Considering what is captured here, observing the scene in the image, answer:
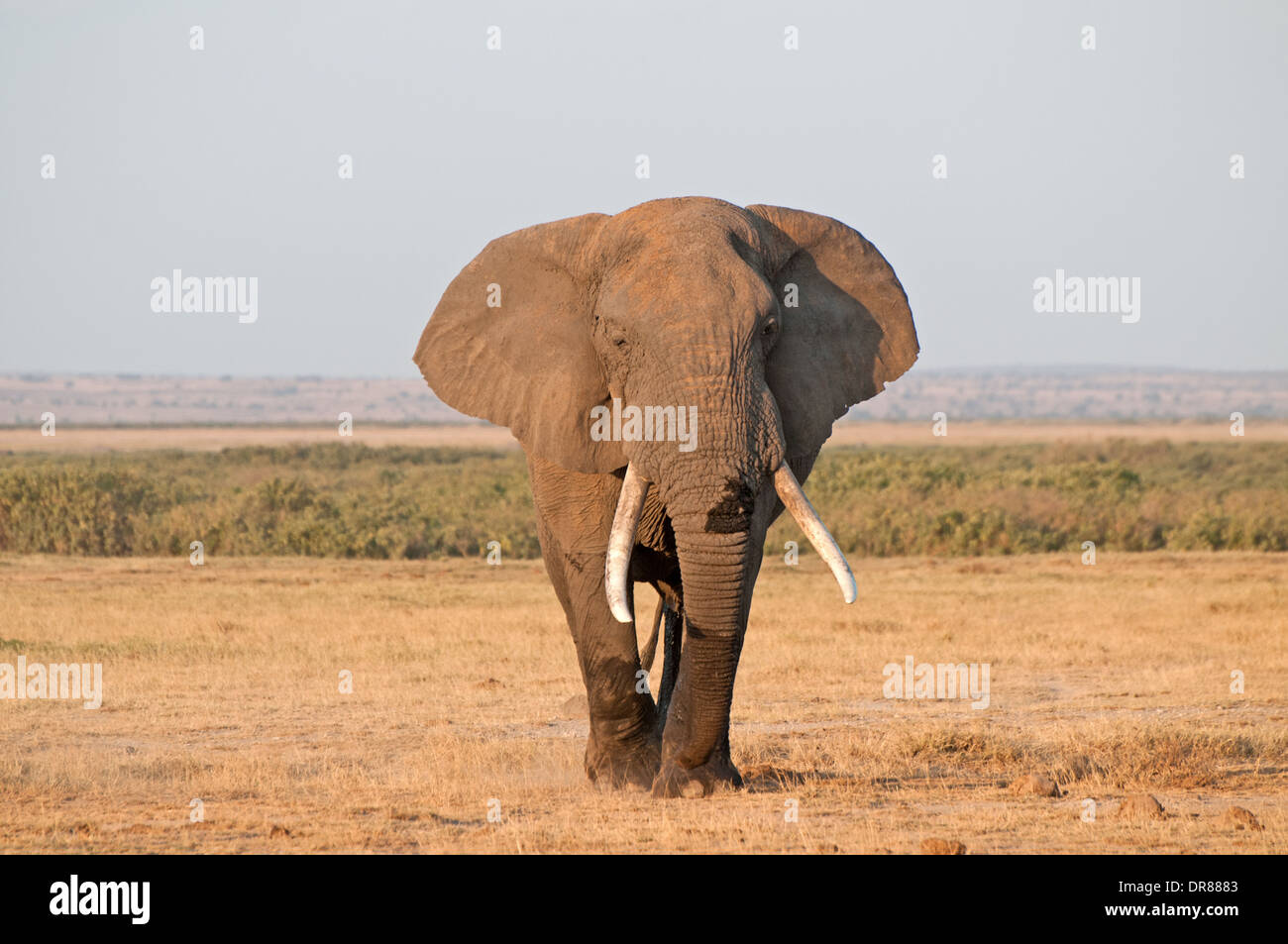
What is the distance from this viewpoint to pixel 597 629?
959cm

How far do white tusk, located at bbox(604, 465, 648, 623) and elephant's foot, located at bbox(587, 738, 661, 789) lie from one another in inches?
56.5

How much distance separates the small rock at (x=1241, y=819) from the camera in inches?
337

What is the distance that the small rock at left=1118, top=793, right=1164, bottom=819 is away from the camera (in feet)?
28.9

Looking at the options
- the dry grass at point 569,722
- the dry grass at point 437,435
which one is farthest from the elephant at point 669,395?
the dry grass at point 437,435

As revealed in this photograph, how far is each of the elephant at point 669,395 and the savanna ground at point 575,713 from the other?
2.57 ft

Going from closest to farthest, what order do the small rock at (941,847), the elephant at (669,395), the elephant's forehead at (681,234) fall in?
the small rock at (941,847), the elephant at (669,395), the elephant's forehead at (681,234)

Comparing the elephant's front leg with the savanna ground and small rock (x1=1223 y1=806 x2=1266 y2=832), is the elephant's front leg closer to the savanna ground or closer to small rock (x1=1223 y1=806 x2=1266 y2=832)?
the savanna ground

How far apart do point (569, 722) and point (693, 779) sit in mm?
3656

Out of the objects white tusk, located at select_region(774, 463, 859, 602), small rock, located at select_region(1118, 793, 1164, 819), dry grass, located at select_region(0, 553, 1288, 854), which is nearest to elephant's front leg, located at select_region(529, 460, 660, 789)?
dry grass, located at select_region(0, 553, 1288, 854)

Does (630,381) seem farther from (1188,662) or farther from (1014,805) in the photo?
(1188,662)

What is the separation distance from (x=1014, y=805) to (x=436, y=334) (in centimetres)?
442

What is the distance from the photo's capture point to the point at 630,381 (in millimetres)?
8797

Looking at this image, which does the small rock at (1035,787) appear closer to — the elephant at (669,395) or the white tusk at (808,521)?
the elephant at (669,395)
